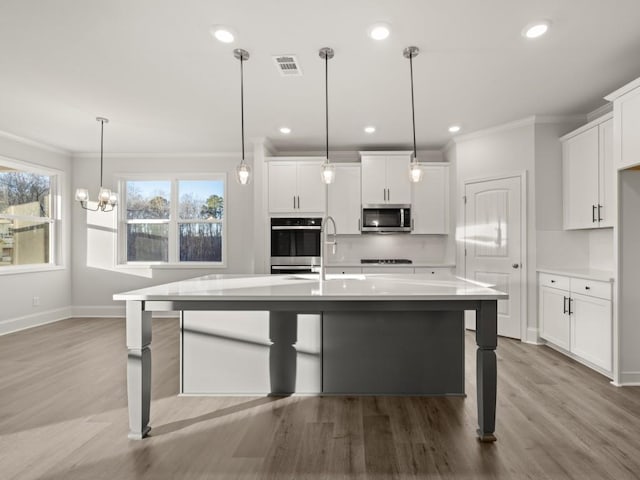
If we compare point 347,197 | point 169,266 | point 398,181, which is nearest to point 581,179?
point 398,181

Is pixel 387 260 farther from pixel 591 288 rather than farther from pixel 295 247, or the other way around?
pixel 591 288

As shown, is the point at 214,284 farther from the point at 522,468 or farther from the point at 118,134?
the point at 118,134

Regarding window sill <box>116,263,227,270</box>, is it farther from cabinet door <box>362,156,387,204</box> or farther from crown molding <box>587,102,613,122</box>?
crown molding <box>587,102,613,122</box>

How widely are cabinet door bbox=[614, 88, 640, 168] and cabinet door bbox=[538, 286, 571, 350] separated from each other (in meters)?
1.36

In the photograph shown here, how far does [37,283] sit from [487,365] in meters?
5.74

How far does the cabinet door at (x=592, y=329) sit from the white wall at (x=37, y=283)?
643cm

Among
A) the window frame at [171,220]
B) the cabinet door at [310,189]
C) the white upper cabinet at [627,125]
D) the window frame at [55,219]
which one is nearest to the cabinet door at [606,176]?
the white upper cabinet at [627,125]

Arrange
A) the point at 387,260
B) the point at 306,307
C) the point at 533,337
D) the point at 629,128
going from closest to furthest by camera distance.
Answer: the point at 306,307
the point at 629,128
the point at 533,337
the point at 387,260

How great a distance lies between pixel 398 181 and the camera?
5215 mm

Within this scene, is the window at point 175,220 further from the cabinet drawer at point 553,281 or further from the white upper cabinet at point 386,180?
the cabinet drawer at point 553,281

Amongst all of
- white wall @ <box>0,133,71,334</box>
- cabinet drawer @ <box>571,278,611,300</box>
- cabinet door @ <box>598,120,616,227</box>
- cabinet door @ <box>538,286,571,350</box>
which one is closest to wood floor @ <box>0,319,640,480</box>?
cabinet door @ <box>538,286,571,350</box>

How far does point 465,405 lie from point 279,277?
1666 mm

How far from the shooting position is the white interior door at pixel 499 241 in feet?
14.3

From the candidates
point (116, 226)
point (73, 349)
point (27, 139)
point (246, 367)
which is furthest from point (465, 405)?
point (27, 139)
